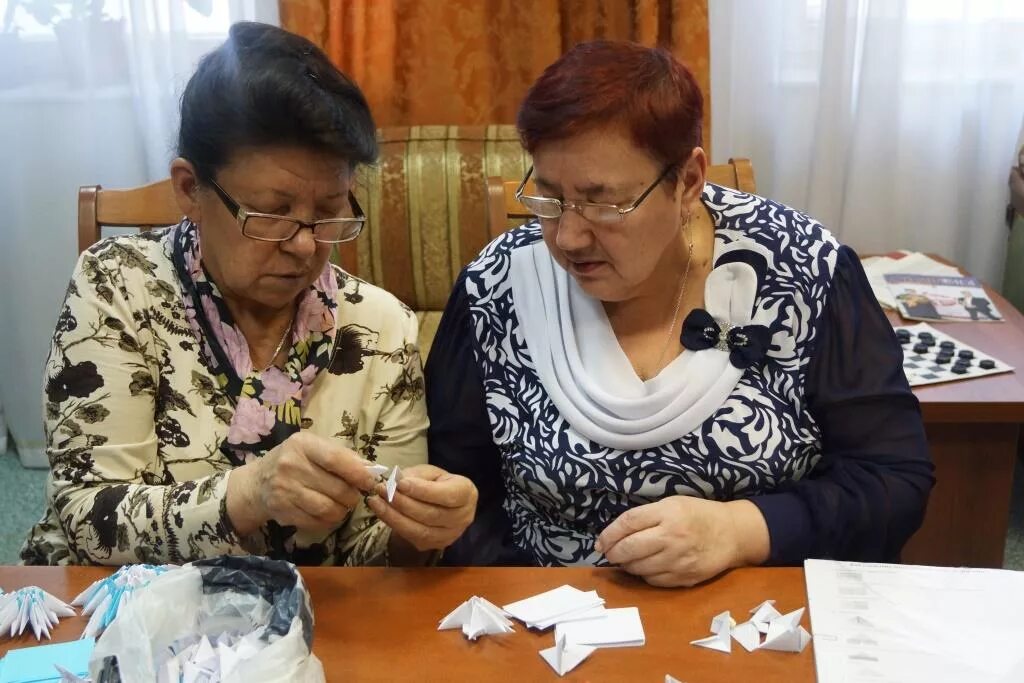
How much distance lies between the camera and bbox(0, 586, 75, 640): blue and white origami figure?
1.01 meters

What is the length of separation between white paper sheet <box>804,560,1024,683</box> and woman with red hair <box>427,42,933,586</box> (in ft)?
0.47

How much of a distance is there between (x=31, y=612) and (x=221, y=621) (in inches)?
9.9

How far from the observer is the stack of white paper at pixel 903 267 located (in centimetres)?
237

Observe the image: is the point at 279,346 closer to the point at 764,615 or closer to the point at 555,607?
the point at 555,607

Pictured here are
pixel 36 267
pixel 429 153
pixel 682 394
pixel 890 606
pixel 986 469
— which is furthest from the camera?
pixel 36 267

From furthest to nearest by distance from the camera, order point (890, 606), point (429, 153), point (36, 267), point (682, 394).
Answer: point (36, 267) → point (429, 153) → point (682, 394) → point (890, 606)

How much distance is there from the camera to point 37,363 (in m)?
2.88

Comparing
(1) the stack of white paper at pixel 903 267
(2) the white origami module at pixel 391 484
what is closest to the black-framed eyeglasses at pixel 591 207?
(2) the white origami module at pixel 391 484

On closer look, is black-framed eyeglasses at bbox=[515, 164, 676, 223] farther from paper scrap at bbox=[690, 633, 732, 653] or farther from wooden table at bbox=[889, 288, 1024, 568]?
wooden table at bbox=[889, 288, 1024, 568]

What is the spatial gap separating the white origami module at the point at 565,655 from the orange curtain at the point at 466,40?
178cm

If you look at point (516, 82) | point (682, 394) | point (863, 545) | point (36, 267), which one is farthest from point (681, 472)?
point (36, 267)

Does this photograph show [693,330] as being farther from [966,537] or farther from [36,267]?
[36,267]

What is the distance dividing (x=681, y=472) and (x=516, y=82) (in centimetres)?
155

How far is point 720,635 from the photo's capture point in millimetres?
994
